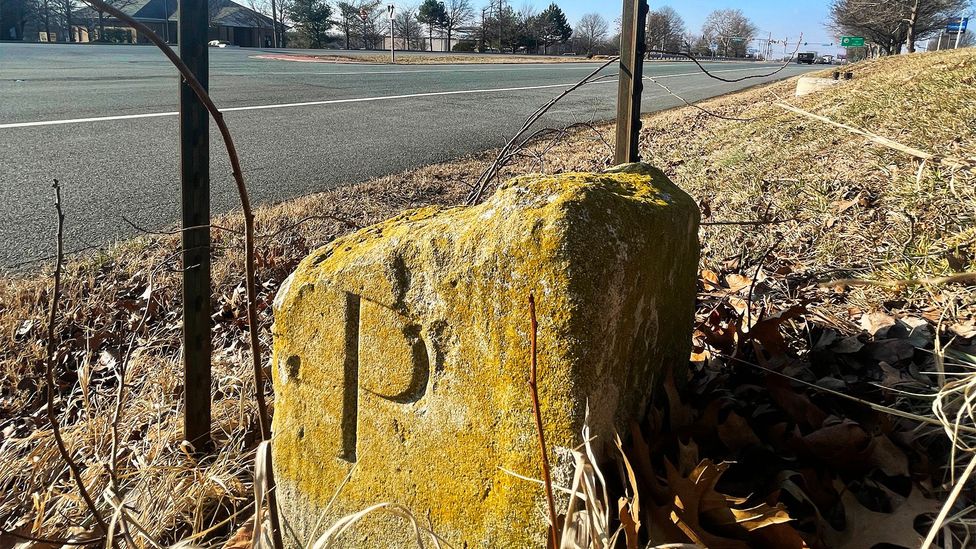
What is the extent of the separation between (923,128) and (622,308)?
4163 mm

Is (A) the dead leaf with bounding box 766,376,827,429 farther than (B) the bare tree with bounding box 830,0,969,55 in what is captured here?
No

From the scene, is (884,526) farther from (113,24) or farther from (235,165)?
(113,24)

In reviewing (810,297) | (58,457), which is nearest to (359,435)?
(58,457)

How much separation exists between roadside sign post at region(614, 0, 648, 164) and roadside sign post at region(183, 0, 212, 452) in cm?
155

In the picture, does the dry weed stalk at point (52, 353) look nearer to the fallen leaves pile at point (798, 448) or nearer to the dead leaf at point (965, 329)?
the fallen leaves pile at point (798, 448)

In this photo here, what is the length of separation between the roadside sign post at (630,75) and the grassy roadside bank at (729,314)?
2.37 ft

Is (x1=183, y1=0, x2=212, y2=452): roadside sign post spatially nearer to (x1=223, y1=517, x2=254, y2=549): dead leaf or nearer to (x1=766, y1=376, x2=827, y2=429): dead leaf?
(x1=223, y1=517, x2=254, y2=549): dead leaf

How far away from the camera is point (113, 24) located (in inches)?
2034

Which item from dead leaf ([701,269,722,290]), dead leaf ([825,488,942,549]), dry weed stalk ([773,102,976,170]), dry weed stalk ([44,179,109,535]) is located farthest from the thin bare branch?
dead leaf ([701,269,722,290])

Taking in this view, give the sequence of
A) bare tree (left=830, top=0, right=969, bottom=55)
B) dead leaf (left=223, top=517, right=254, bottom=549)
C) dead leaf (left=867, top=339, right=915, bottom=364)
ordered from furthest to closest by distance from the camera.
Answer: bare tree (left=830, top=0, right=969, bottom=55), dead leaf (left=867, top=339, right=915, bottom=364), dead leaf (left=223, top=517, right=254, bottom=549)

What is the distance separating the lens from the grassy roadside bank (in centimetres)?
189

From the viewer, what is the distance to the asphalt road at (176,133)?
15.9ft

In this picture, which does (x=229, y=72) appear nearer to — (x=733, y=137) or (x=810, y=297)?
(x=733, y=137)

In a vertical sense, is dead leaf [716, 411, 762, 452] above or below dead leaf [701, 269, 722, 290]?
below
